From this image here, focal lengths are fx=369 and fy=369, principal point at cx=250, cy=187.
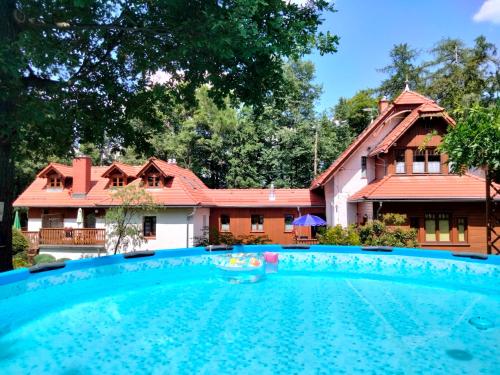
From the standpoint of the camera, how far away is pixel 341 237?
18.2 m

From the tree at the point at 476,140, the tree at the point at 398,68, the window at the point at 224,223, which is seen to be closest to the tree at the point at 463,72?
the tree at the point at 398,68

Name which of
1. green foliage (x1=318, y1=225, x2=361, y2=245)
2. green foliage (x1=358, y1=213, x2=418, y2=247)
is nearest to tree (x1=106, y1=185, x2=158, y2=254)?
green foliage (x1=318, y1=225, x2=361, y2=245)

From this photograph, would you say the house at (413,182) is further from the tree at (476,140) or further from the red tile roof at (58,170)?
the red tile roof at (58,170)

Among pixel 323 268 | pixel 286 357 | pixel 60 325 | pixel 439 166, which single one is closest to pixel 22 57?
pixel 60 325

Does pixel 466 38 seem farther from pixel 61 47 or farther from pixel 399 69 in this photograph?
pixel 61 47

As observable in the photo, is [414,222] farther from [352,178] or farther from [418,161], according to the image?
[352,178]

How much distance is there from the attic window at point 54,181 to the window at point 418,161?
2352 cm

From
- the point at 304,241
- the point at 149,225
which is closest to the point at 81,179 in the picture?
the point at 149,225

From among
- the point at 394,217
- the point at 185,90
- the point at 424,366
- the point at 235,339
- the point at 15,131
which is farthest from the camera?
the point at 394,217

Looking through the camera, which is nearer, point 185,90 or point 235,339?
point 235,339

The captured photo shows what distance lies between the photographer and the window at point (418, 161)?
2052 cm

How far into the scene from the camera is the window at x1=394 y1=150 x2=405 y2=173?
67.7 feet

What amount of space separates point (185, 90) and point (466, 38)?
36003 millimetres

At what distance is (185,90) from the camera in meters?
12.0
